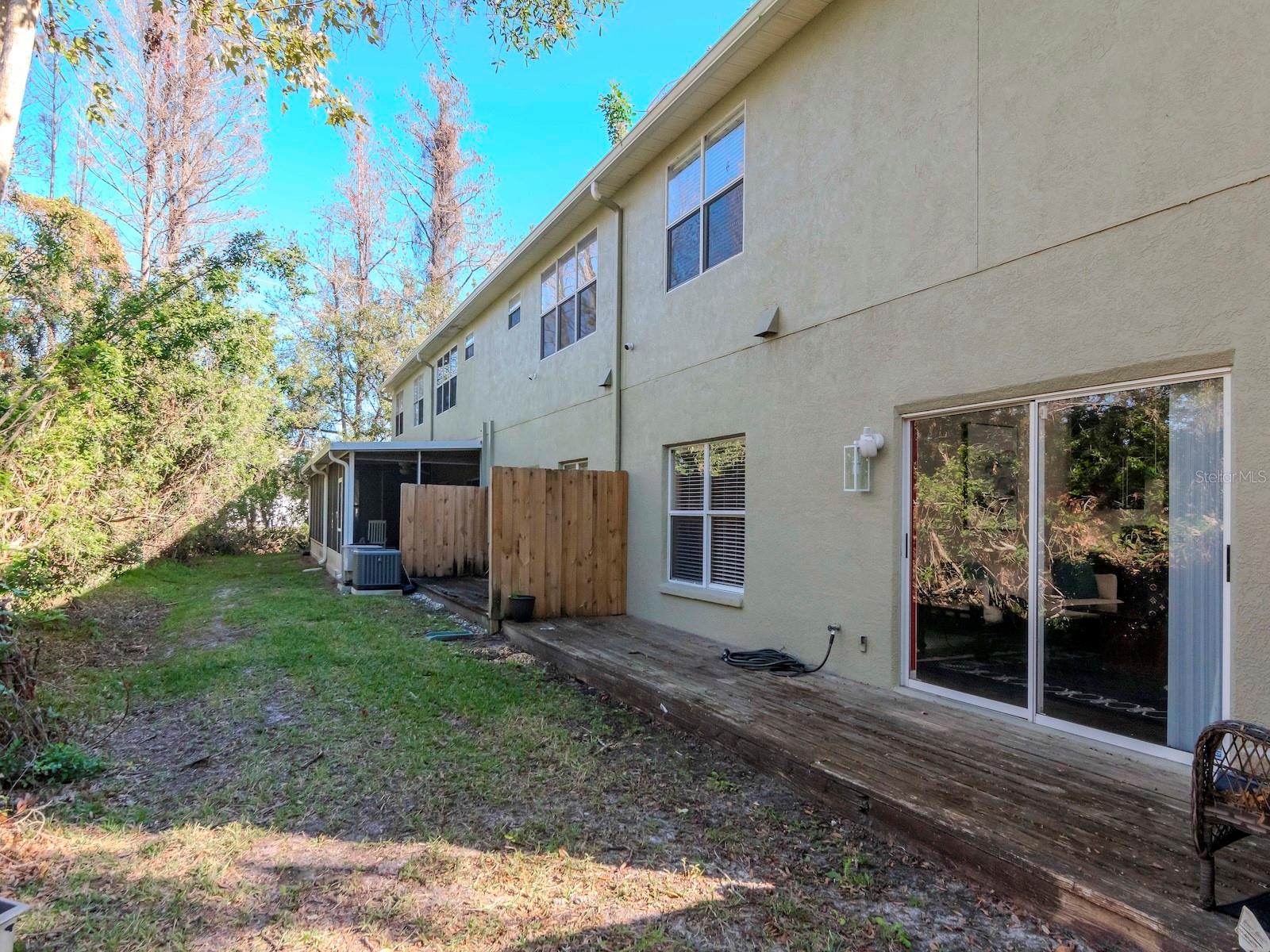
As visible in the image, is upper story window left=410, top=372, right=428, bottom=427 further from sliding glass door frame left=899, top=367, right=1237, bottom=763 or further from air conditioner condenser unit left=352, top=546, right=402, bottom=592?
sliding glass door frame left=899, top=367, right=1237, bottom=763

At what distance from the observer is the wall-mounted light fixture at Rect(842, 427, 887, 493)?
4.86m

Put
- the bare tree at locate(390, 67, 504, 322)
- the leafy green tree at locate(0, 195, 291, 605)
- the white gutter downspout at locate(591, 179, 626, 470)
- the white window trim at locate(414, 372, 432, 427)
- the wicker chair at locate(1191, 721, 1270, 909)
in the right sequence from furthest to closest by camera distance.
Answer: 1. the bare tree at locate(390, 67, 504, 322)
2. the white window trim at locate(414, 372, 432, 427)
3. the white gutter downspout at locate(591, 179, 626, 470)
4. the leafy green tree at locate(0, 195, 291, 605)
5. the wicker chair at locate(1191, 721, 1270, 909)

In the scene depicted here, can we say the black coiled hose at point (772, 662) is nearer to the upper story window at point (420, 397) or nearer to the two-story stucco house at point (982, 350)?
the two-story stucco house at point (982, 350)

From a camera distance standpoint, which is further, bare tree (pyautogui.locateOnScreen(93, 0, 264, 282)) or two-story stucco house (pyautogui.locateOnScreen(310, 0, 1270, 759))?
bare tree (pyautogui.locateOnScreen(93, 0, 264, 282))

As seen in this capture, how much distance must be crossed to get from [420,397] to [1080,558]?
60.2 ft

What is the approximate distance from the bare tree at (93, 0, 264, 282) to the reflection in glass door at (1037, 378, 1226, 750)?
17514mm

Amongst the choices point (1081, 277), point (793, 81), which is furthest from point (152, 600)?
point (1081, 277)

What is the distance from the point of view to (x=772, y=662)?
559 centimetres

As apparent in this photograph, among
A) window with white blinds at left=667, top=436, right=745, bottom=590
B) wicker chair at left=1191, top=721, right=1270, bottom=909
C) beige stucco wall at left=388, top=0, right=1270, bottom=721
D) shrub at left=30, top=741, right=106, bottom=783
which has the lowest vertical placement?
shrub at left=30, top=741, right=106, bottom=783

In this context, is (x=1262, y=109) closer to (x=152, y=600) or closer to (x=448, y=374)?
(x=152, y=600)

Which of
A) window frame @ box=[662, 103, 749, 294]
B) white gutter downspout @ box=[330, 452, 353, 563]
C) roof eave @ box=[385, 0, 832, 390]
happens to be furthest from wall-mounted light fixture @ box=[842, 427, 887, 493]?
white gutter downspout @ box=[330, 452, 353, 563]

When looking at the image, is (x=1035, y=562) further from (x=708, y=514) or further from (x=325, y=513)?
(x=325, y=513)

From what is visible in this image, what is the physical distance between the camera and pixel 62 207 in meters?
12.9

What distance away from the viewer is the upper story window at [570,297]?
9.59m
